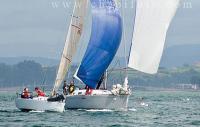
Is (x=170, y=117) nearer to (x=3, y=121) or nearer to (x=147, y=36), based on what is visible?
(x=147, y=36)

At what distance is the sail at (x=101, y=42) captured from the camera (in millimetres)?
65812

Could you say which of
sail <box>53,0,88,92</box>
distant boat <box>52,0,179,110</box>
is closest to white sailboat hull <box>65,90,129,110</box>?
distant boat <box>52,0,179,110</box>

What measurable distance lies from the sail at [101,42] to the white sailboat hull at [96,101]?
5.39 feet

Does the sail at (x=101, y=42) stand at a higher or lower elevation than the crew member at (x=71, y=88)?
higher

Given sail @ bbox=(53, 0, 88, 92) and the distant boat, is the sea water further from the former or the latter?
sail @ bbox=(53, 0, 88, 92)

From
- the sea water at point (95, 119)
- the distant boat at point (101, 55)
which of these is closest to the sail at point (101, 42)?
the distant boat at point (101, 55)

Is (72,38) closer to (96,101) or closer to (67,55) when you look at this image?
(67,55)

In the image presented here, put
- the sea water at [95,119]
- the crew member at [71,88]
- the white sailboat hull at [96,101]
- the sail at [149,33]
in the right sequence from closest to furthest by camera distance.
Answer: the sea water at [95,119] < the sail at [149,33] < the white sailboat hull at [96,101] < the crew member at [71,88]

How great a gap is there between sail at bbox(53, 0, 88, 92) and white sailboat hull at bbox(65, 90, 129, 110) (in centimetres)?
212

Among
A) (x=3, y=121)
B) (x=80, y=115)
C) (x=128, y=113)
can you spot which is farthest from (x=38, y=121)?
(x=128, y=113)

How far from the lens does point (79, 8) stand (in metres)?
65.8

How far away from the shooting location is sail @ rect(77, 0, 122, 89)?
216 feet

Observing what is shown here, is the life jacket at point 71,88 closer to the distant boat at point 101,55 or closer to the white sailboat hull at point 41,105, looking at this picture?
the distant boat at point 101,55

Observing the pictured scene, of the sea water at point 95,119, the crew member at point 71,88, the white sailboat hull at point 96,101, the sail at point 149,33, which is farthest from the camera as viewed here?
the crew member at point 71,88
